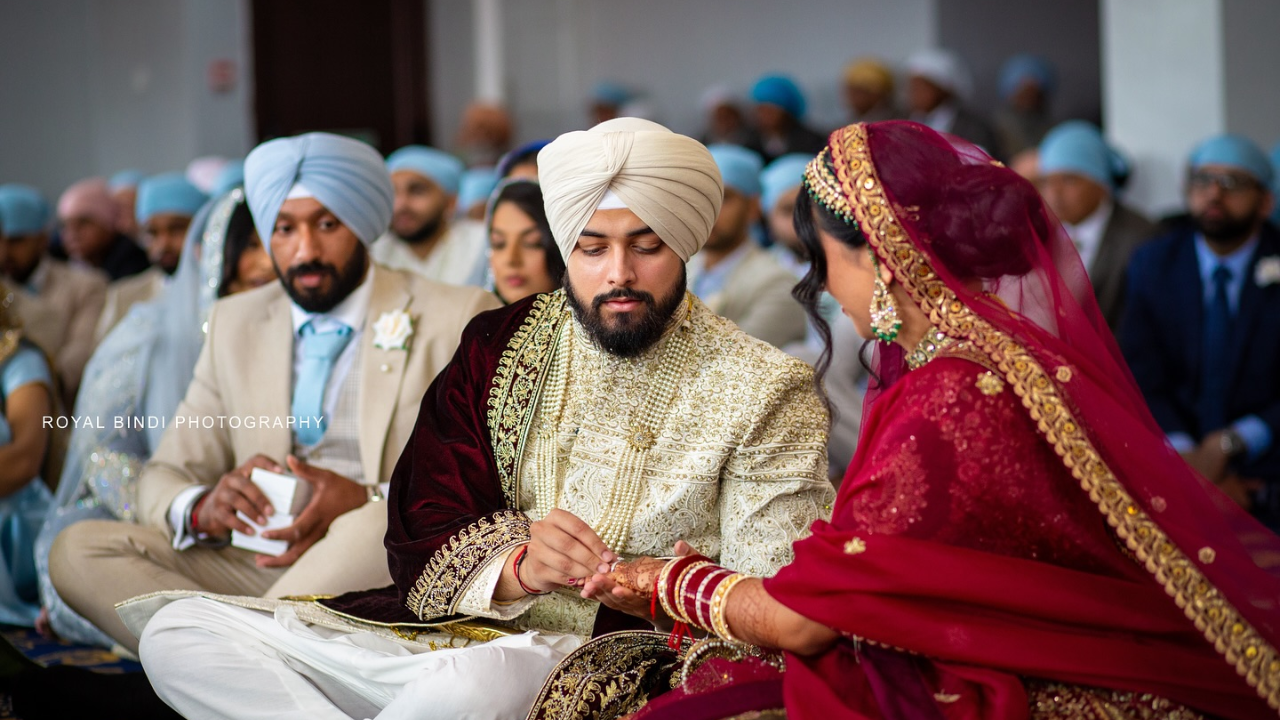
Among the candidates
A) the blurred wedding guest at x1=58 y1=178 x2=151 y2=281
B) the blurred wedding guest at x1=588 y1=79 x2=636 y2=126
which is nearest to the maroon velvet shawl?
the blurred wedding guest at x1=58 y1=178 x2=151 y2=281

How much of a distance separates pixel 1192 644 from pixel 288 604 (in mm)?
1724

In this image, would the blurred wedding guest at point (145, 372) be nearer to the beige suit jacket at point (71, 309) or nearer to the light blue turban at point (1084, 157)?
the beige suit jacket at point (71, 309)

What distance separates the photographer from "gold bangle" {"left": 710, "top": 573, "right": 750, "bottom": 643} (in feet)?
6.72

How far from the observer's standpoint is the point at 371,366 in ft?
10.9

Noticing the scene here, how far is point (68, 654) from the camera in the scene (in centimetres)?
369

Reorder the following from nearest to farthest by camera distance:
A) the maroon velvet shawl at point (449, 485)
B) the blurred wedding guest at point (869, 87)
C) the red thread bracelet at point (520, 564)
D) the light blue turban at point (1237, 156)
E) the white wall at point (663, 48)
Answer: the red thread bracelet at point (520, 564)
the maroon velvet shawl at point (449, 485)
the light blue turban at point (1237, 156)
the blurred wedding guest at point (869, 87)
the white wall at point (663, 48)

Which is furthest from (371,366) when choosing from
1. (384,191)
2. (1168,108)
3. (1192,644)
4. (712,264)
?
(1168,108)

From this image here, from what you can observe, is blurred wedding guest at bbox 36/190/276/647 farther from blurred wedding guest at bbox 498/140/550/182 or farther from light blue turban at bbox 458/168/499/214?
light blue turban at bbox 458/168/499/214

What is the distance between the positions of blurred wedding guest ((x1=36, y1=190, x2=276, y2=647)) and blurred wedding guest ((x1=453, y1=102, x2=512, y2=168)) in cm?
564

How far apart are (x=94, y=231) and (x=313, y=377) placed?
5.60 m

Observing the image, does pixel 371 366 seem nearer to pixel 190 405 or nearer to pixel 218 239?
pixel 190 405

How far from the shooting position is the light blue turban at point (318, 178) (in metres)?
3.44

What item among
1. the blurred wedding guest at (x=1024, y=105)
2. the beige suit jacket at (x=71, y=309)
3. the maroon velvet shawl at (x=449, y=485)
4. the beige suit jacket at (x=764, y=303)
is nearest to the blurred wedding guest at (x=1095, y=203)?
the beige suit jacket at (x=764, y=303)

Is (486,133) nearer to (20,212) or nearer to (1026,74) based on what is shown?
(20,212)
